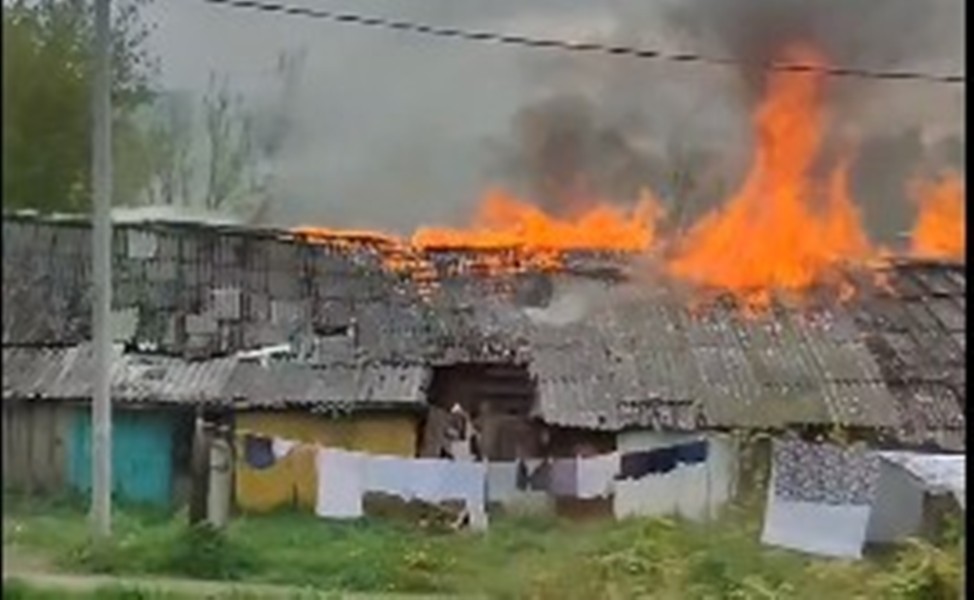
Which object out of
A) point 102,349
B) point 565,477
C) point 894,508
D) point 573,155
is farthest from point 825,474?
point 102,349

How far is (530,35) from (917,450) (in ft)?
5.98

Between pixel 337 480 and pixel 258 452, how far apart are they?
259 millimetres

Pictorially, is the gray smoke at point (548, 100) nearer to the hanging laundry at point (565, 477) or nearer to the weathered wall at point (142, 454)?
the weathered wall at point (142, 454)

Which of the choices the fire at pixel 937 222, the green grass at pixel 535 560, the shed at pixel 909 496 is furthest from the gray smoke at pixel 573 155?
the shed at pixel 909 496

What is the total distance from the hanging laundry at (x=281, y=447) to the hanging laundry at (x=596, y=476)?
36.2 inches

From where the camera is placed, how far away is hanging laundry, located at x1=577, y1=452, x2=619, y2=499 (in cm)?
484

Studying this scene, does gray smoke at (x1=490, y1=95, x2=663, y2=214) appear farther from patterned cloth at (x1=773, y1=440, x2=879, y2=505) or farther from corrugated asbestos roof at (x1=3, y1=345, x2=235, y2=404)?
corrugated asbestos roof at (x1=3, y1=345, x2=235, y2=404)

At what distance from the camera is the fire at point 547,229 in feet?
16.1

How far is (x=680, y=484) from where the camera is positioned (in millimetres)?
4883

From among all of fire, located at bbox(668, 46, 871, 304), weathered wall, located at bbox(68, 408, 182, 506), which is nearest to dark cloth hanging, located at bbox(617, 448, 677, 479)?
fire, located at bbox(668, 46, 871, 304)

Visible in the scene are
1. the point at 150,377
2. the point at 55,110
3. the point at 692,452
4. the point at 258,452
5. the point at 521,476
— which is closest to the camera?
the point at 55,110

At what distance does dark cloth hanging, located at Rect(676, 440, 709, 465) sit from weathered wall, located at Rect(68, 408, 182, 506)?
5.29ft

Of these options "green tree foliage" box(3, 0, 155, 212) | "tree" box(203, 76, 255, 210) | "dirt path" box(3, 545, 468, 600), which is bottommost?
"dirt path" box(3, 545, 468, 600)

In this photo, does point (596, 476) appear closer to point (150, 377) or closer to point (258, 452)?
point (258, 452)
